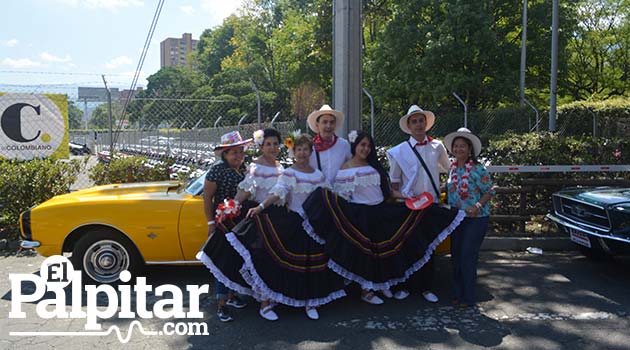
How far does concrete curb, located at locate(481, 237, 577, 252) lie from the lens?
7.13 metres

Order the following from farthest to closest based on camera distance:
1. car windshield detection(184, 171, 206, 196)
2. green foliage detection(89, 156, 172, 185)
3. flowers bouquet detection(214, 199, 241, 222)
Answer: green foliage detection(89, 156, 172, 185) < car windshield detection(184, 171, 206, 196) < flowers bouquet detection(214, 199, 241, 222)

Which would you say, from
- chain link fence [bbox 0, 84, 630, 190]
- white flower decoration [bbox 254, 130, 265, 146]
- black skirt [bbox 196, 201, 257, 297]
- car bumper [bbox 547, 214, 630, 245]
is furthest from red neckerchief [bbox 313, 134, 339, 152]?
chain link fence [bbox 0, 84, 630, 190]

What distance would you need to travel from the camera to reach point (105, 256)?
5.39 meters

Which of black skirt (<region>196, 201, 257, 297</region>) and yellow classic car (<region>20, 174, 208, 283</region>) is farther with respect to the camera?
yellow classic car (<region>20, 174, 208, 283</region>)

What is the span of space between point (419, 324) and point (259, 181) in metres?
1.89

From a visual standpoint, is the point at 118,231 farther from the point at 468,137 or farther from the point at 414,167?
the point at 468,137

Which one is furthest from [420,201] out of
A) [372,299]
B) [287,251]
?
[287,251]

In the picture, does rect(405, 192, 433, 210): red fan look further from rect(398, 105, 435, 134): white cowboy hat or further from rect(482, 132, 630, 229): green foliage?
rect(482, 132, 630, 229): green foliage

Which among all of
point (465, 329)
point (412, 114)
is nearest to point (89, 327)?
point (465, 329)

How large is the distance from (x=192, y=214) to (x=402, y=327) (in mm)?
2410

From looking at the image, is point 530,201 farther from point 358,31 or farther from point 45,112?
point 45,112

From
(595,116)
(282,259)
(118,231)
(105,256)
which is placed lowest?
(105,256)

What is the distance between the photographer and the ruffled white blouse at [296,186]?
455 cm

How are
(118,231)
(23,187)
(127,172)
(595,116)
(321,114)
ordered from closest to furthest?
(321,114) → (118,231) → (23,187) → (127,172) → (595,116)
